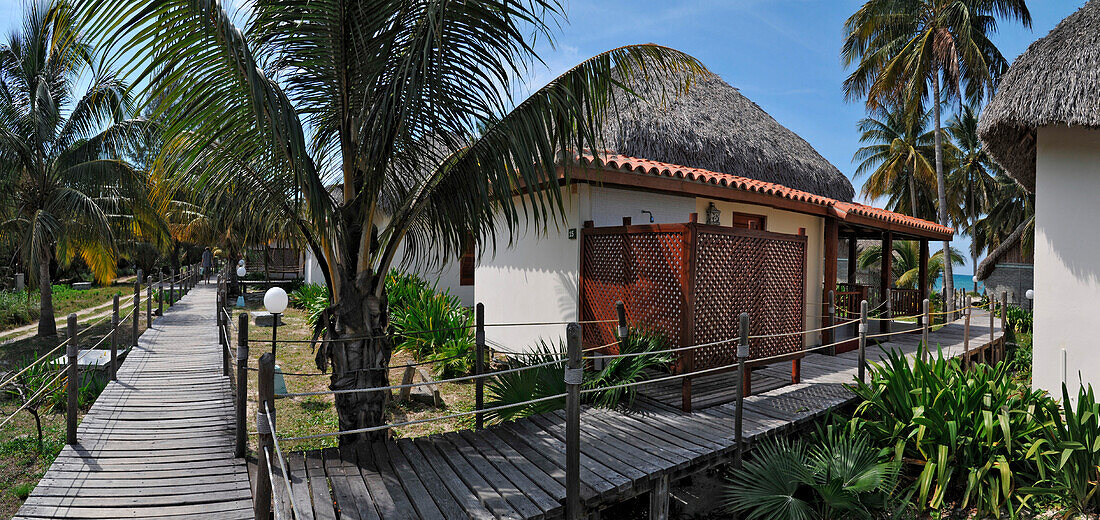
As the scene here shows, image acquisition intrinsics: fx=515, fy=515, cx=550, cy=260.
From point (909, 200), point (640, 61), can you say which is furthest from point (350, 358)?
point (909, 200)

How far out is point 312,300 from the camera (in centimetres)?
1354

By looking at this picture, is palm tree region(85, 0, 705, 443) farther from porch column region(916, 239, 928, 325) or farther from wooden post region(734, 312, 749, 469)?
porch column region(916, 239, 928, 325)

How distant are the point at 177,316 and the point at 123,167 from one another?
357 centimetres

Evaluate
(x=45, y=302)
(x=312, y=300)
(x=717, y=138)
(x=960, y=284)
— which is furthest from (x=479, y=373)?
(x=960, y=284)

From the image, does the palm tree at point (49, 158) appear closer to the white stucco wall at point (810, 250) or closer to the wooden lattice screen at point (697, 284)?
the wooden lattice screen at point (697, 284)

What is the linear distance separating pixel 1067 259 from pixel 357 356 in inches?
273

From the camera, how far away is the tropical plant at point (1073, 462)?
387cm

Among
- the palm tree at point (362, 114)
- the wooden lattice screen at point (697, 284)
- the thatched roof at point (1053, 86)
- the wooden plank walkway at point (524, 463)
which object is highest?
the thatched roof at point (1053, 86)

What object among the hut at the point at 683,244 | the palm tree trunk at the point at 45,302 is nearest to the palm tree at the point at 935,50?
the hut at the point at 683,244

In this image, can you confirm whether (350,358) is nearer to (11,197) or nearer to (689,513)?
(689,513)

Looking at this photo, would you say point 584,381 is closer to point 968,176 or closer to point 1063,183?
point 1063,183

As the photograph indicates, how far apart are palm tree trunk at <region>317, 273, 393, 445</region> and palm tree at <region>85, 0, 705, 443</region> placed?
0.4 inches

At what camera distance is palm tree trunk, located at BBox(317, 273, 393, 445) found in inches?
158

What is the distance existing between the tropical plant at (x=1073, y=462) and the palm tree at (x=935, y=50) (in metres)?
11.6
